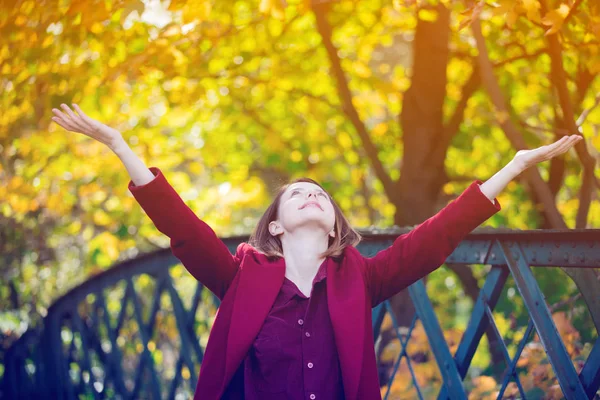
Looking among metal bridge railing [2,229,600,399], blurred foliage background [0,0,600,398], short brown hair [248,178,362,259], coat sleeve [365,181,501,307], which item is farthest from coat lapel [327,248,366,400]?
blurred foliage background [0,0,600,398]

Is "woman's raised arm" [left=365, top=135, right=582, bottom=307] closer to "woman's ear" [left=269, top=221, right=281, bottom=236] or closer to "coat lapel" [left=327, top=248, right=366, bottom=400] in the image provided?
"coat lapel" [left=327, top=248, right=366, bottom=400]

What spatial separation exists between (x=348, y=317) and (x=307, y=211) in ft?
1.43

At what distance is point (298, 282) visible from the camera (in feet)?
8.06

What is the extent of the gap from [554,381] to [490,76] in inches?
74.3

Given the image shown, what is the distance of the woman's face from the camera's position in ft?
8.18

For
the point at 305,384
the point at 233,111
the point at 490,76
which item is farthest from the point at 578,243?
the point at 233,111

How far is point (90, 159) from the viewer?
7301 mm

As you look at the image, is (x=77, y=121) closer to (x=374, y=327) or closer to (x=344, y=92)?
(x=374, y=327)

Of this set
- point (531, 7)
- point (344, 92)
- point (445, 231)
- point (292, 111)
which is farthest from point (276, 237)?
point (292, 111)

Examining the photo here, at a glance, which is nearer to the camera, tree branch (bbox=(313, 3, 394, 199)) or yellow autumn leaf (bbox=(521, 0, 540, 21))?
yellow autumn leaf (bbox=(521, 0, 540, 21))

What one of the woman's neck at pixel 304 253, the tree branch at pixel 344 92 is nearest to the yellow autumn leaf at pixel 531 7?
the woman's neck at pixel 304 253

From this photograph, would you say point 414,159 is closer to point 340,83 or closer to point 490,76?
point 340,83

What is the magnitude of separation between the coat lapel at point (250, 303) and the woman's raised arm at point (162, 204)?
142mm

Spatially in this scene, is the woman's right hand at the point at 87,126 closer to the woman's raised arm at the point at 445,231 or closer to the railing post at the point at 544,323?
the woman's raised arm at the point at 445,231
